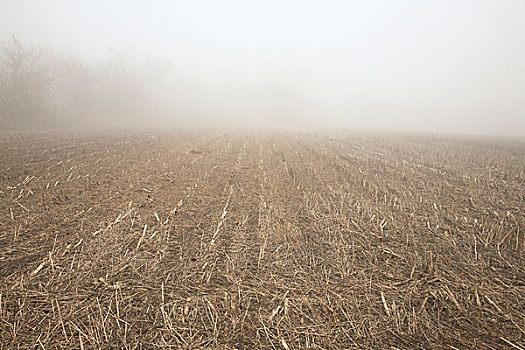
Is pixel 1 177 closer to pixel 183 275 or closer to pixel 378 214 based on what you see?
pixel 183 275

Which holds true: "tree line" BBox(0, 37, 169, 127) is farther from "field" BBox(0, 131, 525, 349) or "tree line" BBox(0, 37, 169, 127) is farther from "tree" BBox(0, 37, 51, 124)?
"field" BBox(0, 131, 525, 349)

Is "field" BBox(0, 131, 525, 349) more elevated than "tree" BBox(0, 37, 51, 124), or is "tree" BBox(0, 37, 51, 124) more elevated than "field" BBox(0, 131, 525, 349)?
"tree" BBox(0, 37, 51, 124)

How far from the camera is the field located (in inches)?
65.3

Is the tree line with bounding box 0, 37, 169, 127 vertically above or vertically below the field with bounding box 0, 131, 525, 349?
above

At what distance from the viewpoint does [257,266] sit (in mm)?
2402

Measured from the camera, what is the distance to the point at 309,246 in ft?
→ 9.09

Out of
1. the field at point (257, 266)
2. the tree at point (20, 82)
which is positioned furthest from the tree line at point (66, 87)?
the field at point (257, 266)

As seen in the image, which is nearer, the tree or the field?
the field

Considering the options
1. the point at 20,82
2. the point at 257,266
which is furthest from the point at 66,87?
the point at 257,266

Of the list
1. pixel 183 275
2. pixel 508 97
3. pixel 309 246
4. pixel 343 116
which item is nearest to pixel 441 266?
pixel 309 246

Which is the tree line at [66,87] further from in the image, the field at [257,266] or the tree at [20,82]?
the field at [257,266]

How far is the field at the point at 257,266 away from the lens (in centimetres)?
166

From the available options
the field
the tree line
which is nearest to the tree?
the tree line

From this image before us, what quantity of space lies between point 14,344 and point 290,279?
1977 millimetres
